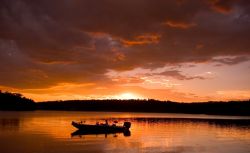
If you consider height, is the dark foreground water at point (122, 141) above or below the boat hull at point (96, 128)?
below

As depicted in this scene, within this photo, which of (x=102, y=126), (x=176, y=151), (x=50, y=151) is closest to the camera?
(x=50, y=151)

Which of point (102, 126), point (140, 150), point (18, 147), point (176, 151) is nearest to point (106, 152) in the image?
point (140, 150)

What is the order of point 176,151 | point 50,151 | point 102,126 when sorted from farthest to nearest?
point 102,126, point 176,151, point 50,151

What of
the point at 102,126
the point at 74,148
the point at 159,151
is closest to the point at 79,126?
the point at 102,126

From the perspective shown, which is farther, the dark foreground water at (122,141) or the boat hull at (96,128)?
the boat hull at (96,128)

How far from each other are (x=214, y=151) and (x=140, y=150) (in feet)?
35.4

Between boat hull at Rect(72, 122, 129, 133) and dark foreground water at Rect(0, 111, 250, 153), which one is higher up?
boat hull at Rect(72, 122, 129, 133)

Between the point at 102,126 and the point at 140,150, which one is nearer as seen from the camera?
the point at 140,150

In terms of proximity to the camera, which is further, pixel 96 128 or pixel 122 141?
pixel 96 128

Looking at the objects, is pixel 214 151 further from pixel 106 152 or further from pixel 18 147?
pixel 18 147

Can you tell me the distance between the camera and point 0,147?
1661 inches

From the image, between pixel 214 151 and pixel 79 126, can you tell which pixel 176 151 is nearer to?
pixel 214 151

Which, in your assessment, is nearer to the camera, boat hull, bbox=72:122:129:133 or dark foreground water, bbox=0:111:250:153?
dark foreground water, bbox=0:111:250:153

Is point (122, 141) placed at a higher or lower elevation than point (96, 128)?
lower
